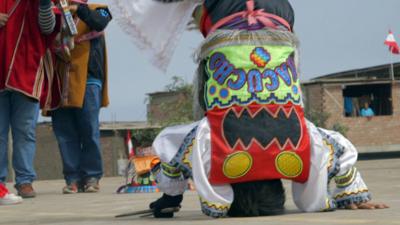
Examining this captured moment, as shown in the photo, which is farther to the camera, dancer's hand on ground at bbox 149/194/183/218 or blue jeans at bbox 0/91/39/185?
blue jeans at bbox 0/91/39/185

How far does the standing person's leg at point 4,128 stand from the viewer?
7855 mm

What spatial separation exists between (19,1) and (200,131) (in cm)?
310

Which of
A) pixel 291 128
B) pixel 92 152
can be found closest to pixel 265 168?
pixel 291 128

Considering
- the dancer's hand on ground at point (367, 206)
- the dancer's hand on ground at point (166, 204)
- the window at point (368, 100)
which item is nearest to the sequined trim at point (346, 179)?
the dancer's hand on ground at point (367, 206)

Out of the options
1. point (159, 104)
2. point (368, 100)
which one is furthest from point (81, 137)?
point (159, 104)

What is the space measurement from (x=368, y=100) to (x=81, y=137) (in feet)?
128

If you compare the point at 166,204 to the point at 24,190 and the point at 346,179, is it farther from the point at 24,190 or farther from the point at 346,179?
the point at 24,190

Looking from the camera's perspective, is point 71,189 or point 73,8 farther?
point 71,189

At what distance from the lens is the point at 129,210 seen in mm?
6277

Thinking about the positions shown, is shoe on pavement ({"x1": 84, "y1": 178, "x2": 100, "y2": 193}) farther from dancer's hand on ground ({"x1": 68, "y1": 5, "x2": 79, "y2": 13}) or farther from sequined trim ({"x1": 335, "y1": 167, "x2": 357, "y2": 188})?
sequined trim ({"x1": 335, "y1": 167, "x2": 357, "y2": 188})

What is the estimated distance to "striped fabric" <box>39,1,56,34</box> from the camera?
25.5 feet

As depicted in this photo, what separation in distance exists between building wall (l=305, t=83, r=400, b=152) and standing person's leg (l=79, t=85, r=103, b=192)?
3511 centimetres

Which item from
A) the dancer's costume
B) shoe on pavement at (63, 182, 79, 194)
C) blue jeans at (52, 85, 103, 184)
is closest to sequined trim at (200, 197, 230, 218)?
the dancer's costume

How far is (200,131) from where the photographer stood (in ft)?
17.4
